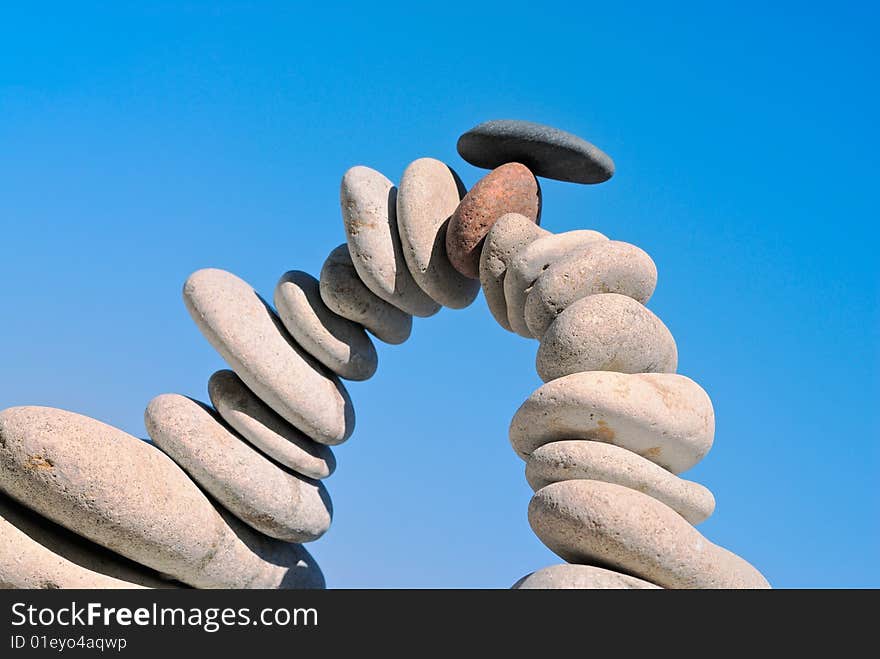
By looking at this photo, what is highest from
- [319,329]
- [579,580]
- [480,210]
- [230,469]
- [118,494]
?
[480,210]

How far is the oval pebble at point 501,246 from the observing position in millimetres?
5879

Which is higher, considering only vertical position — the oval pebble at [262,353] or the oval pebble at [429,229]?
the oval pebble at [429,229]

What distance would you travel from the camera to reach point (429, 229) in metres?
6.25

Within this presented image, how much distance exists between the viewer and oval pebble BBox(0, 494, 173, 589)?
16.9 ft

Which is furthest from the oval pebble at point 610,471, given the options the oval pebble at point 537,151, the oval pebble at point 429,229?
the oval pebble at point 537,151

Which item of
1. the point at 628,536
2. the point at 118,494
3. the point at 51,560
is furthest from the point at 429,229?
the point at 51,560

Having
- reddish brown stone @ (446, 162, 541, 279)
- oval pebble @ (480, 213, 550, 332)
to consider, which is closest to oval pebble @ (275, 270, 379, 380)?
reddish brown stone @ (446, 162, 541, 279)

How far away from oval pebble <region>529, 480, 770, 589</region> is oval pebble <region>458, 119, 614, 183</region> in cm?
243

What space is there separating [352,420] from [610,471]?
7.49 feet

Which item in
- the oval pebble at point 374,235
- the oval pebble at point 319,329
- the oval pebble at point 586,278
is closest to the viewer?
the oval pebble at point 586,278

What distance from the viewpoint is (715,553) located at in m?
4.64

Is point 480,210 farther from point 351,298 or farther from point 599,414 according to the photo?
point 599,414

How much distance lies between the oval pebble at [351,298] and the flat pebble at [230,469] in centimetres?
99

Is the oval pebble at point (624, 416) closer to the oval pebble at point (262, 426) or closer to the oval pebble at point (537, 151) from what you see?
the oval pebble at point (262, 426)
